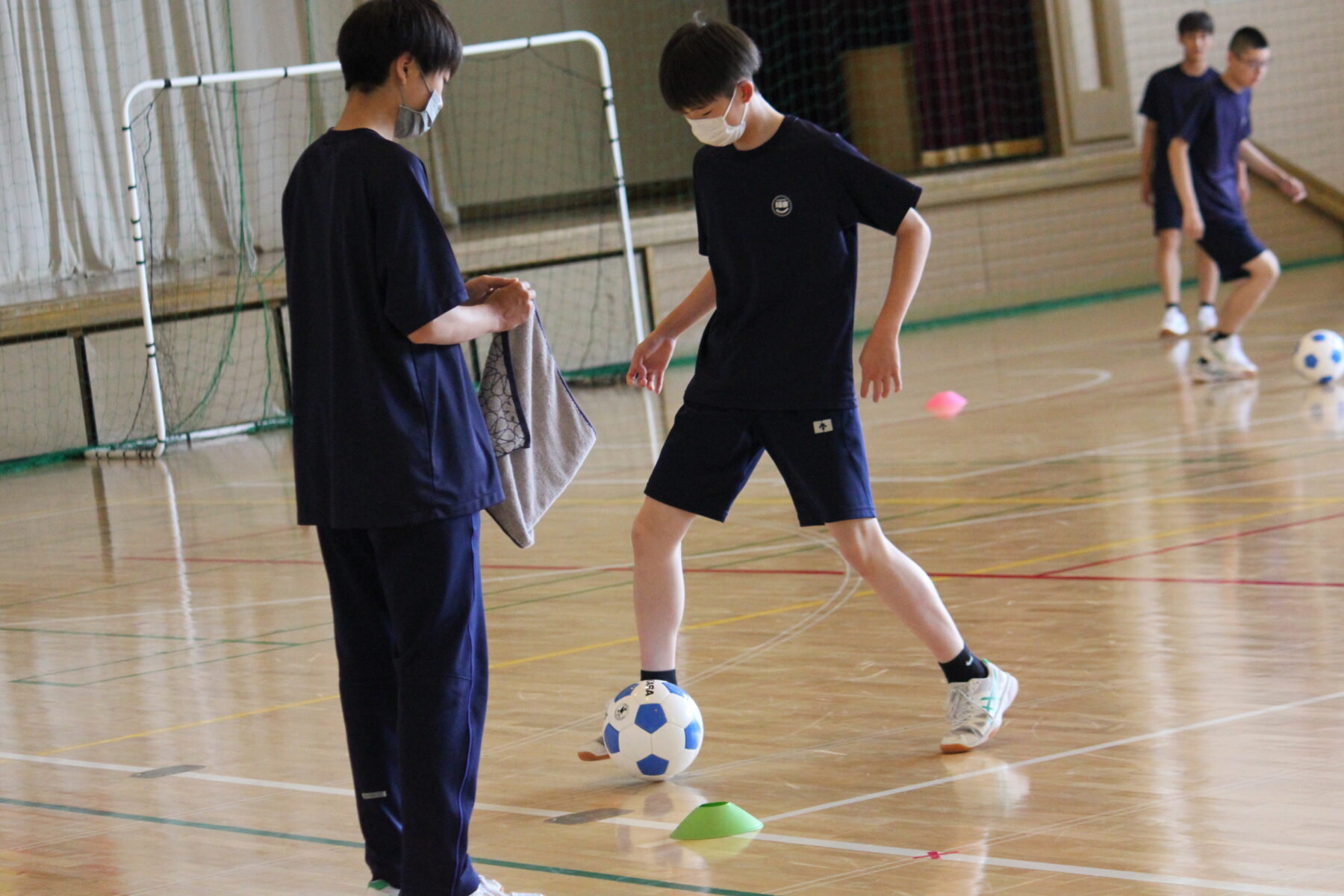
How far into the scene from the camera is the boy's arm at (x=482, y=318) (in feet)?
7.41

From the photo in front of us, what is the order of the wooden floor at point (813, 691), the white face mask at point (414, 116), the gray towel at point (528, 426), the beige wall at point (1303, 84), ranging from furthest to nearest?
1. the beige wall at point (1303, 84)
2. the wooden floor at point (813, 691)
3. the gray towel at point (528, 426)
4. the white face mask at point (414, 116)

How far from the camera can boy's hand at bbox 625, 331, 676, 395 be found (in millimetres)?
3342

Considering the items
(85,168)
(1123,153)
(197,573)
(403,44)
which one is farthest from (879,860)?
(1123,153)

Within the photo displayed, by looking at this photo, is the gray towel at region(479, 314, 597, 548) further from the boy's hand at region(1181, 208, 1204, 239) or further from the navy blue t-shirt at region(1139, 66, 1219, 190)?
the navy blue t-shirt at region(1139, 66, 1219, 190)

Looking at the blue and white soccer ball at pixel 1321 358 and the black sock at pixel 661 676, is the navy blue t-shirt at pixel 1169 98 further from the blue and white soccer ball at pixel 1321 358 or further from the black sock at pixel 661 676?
the black sock at pixel 661 676

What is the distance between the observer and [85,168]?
39.7 feet

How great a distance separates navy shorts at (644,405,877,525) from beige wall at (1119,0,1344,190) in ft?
38.7

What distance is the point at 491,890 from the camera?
7.93 ft

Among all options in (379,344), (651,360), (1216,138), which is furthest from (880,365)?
(1216,138)

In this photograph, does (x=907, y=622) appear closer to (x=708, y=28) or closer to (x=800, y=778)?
(x=800, y=778)

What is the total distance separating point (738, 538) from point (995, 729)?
251 cm

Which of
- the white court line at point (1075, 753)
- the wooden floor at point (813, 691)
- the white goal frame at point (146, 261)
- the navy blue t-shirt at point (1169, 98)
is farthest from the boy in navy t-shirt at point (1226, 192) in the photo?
the white court line at point (1075, 753)

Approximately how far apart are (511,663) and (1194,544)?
1843 mm

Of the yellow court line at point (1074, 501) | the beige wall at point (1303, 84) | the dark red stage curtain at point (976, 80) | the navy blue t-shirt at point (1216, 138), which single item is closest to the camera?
the yellow court line at point (1074, 501)
